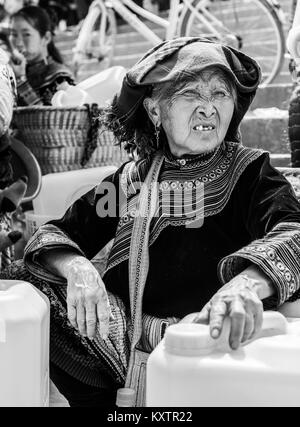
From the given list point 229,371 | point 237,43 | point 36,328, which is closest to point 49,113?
point 36,328

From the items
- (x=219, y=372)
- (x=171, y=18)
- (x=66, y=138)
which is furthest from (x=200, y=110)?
(x=171, y=18)

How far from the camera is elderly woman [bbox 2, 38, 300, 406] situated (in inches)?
83.4

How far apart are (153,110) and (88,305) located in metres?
0.66

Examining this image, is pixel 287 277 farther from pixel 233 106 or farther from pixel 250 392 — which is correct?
pixel 233 106

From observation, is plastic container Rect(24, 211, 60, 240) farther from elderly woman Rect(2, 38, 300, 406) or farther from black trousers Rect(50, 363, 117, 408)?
black trousers Rect(50, 363, 117, 408)

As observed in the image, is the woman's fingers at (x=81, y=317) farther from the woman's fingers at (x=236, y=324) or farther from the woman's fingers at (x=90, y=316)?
the woman's fingers at (x=236, y=324)

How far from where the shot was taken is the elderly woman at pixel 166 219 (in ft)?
6.95

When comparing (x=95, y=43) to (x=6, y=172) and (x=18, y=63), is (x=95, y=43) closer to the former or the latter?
(x=18, y=63)

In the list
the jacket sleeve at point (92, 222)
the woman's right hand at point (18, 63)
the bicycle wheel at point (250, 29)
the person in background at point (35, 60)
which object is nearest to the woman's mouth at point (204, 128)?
the jacket sleeve at point (92, 222)

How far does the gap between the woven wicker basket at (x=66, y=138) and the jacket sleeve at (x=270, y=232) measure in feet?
5.83

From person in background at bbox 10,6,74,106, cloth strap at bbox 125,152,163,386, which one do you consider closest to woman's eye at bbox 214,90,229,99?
cloth strap at bbox 125,152,163,386

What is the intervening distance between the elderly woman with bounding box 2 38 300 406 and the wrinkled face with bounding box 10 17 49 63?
11.3 ft

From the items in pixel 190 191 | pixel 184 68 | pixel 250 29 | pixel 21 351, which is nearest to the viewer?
pixel 21 351

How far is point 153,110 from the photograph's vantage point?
2266 millimetres
